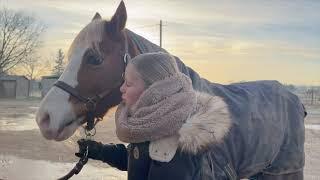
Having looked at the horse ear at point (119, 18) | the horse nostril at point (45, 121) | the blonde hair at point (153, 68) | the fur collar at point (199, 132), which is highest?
the horse ear at point (119, 18)

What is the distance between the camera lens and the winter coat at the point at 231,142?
6.89ft

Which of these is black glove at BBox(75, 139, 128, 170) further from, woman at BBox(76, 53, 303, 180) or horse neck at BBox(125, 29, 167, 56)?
horse neck at BBox(125, 29, 167, 56)

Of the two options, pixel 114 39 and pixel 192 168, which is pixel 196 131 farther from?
pixel 114 39

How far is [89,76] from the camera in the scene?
113 inches

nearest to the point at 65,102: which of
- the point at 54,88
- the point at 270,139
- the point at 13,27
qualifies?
the point at 54,88

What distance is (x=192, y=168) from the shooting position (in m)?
2.10

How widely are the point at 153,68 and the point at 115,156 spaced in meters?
0.71

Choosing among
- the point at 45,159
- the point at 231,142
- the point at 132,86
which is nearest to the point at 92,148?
the point at 132,86

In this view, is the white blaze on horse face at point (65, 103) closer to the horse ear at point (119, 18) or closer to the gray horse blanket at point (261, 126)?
the horse ear at point (119, 18)

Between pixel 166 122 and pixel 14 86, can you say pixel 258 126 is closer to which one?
pixel 166 122

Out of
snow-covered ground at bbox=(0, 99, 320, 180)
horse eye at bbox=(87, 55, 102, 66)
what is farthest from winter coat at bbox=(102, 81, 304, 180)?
snow-covered ground at bbox=(0, 99, 320, 180)

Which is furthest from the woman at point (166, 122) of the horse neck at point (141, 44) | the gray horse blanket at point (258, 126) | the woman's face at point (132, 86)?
the horse neck at point (141, 44)

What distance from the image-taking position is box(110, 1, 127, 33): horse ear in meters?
2.99

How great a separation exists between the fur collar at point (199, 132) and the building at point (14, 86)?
40.5 meters
